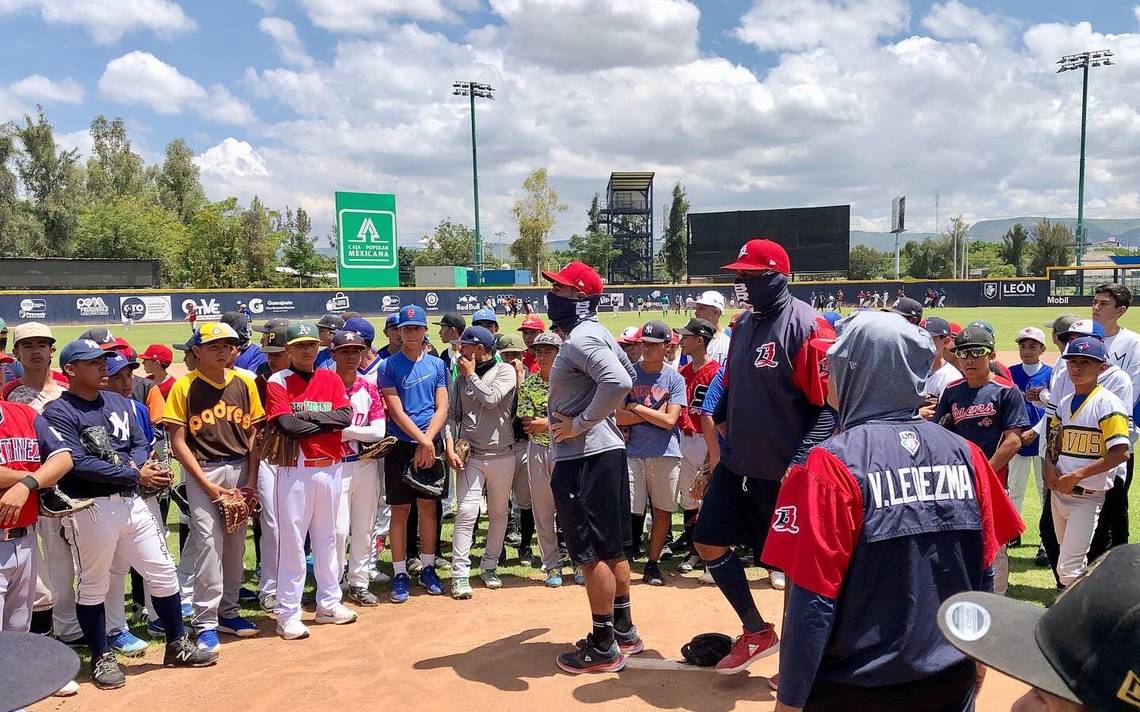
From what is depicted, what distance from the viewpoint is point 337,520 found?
17.9ft

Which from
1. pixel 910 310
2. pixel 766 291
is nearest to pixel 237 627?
pixel 766 291

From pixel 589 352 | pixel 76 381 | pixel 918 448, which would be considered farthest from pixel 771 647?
pixel 76 381

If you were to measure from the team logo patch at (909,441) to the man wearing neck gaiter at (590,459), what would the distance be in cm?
212

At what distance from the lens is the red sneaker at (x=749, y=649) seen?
425cm

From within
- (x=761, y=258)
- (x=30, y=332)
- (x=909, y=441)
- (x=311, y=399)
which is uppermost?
(x=761, y=258)

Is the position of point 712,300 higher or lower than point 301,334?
higher

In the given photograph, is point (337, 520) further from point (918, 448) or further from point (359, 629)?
point (918, 448)

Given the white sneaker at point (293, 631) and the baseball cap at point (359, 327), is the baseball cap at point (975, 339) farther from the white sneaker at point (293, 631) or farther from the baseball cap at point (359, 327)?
the white sneaker at point (293, 631)

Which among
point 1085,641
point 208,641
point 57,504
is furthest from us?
point 208,641

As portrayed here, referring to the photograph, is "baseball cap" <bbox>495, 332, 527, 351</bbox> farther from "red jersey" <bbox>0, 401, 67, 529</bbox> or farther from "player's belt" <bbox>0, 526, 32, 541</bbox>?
"player's belt" <bbox>0, 526, 32, 541</bbox>

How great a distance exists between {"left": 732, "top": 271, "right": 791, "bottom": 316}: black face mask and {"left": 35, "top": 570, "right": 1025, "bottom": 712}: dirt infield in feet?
7.18

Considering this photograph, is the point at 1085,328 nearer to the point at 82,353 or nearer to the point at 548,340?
the point at 548,340

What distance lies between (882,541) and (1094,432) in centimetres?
390

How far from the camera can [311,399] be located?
5297mm
